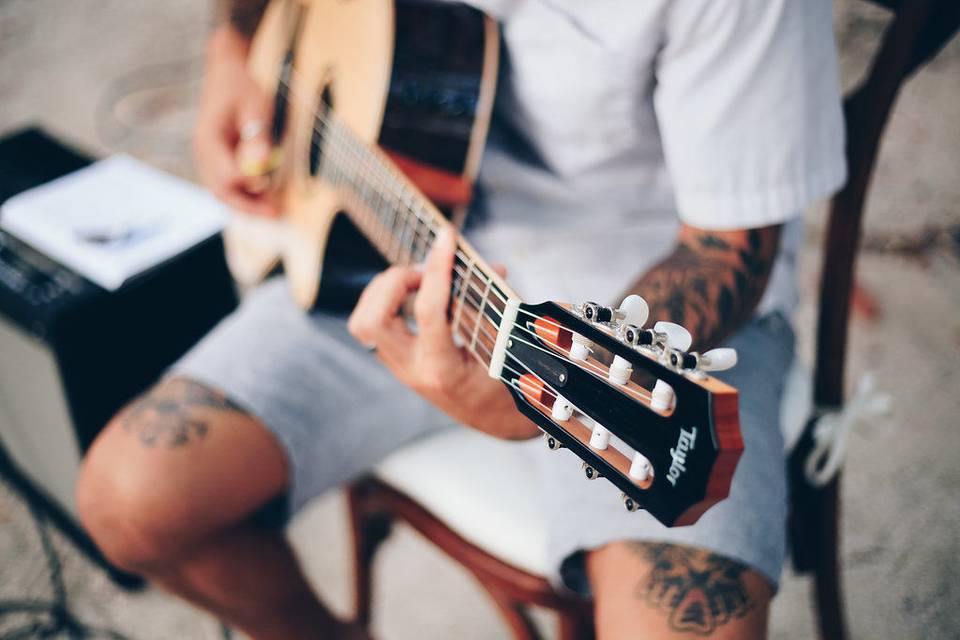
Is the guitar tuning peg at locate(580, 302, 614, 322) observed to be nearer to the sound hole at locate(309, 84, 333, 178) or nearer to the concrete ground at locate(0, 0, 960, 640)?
the sound hole at locate(309, 84, 333, 178)

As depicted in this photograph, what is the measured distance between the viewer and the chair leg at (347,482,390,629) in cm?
109

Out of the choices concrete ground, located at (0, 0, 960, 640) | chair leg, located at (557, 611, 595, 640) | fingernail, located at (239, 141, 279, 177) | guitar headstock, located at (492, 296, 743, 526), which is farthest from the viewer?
concrete ground, located at (0, 0, 960, 640)

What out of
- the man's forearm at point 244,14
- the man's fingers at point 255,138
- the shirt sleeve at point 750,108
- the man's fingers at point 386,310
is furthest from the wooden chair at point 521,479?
the man's forearm at point 244,14

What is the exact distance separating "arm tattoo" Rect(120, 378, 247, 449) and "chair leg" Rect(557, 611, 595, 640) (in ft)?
1.56

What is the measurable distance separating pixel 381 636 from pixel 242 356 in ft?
2.10

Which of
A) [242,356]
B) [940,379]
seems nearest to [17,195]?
[242,356]

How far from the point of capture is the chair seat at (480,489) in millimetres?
870

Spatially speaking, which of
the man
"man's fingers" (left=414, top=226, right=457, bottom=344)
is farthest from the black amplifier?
"man's fingers" (left=414, top=226, right=457, bottom=344)

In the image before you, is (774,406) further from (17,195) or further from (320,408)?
(17,195)

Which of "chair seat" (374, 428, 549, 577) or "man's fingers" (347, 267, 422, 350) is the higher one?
"man's fingers" (347, 267, 422, 350)

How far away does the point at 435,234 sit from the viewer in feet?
2.60

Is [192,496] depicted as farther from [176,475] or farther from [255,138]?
[255,138]

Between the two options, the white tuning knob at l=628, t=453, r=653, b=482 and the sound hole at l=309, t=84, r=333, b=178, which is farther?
the sound hole at l=309, t=84, r=333, b=178

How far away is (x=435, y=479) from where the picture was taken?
3.04ft
